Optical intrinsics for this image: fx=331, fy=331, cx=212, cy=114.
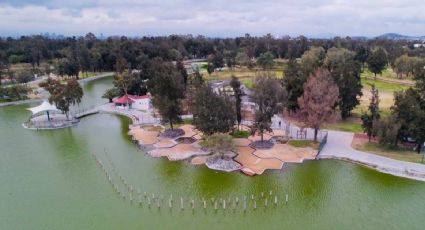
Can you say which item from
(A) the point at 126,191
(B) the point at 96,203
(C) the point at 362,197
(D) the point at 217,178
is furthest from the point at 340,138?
(B) the point at 96,203

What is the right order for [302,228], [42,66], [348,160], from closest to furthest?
1. [302,228]
2. [348,160]
3. [42,66]

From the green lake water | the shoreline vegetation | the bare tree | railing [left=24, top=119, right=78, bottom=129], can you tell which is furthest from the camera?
the shoreline vegetation

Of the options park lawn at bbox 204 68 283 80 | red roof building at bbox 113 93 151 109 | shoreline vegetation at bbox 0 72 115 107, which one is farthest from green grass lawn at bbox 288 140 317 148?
shoreline vegetation at bbox 0 72 115 107

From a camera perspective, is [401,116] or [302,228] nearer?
[302,228]

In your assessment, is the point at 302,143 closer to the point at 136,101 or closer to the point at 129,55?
the point at 136,101

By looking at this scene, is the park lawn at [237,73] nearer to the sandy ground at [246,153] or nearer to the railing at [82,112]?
the railing at [82,112]

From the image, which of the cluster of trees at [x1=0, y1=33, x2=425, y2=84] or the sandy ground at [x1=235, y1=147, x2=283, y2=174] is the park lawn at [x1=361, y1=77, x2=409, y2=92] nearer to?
the cluster of trees at [x1=0, y1=33, x2=425, y2=84]

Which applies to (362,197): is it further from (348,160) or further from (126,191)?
(126,191)
